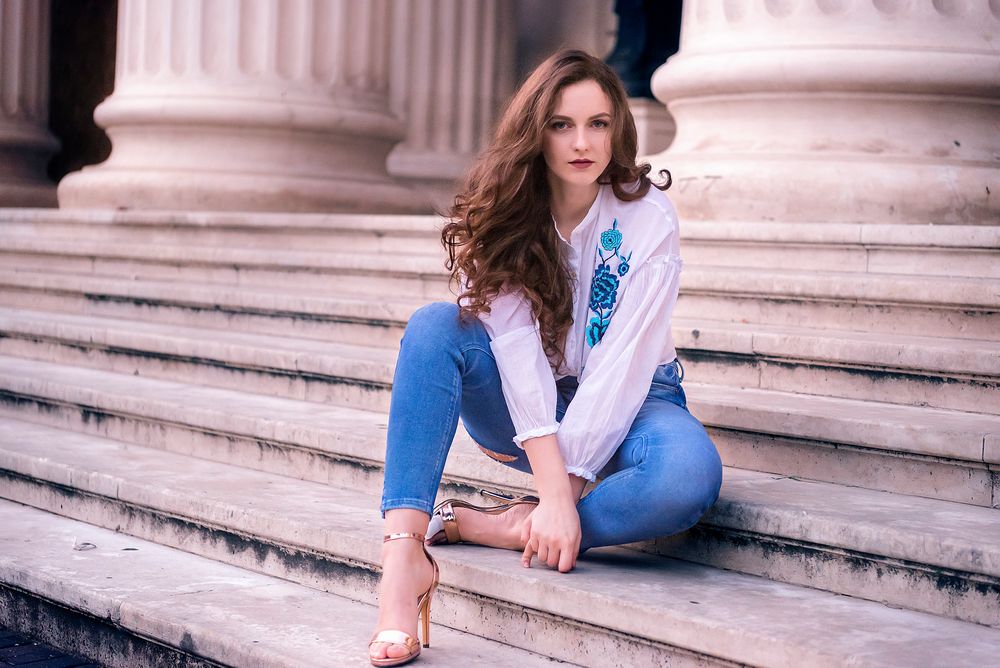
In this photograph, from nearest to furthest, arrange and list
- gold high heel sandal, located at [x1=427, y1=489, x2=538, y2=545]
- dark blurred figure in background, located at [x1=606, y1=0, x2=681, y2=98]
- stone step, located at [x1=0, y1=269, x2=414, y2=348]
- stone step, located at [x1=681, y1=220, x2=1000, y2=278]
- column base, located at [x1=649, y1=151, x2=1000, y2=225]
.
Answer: gold high heel sandal, located at [x1=427, y1=489, x2=538, y2=545] → stone step, located at [x1=681, y1=220, x2=1000, y2=278] → column base, located at [x1=649, y1=151, x2=1000, y2=225] → stone step, located at [x1=0, y1=269, x2=414, y2=348] → dark blurred figure in background, located at [x1=606, y1=0, x2=681, y2=98]

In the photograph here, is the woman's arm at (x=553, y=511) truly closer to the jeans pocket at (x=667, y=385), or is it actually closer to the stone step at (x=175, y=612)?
the stone step at (x=175, y=612)

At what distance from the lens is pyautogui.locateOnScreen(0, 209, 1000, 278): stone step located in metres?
4.17

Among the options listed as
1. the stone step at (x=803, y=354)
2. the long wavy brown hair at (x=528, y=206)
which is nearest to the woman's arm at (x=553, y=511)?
the long wavy brown hair at (x=528, y=206)

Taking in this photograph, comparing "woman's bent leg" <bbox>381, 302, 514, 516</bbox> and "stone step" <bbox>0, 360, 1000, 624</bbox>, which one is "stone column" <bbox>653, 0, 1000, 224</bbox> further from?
"woman's bent leg" <bbox>381, 302, 514, 516</bbox>

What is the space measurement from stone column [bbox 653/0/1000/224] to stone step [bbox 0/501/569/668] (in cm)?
260

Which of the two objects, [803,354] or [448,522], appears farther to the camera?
[803,354]

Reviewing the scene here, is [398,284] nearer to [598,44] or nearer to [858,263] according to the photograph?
[858,263]

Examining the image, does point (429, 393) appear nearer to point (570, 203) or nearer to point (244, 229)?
point (570, 203)

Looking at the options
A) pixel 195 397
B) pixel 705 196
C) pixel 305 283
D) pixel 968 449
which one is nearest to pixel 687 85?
pixel 705 196

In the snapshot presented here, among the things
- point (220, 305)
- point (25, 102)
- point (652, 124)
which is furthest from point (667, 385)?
point (25, 102)

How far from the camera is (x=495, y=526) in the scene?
308 cm

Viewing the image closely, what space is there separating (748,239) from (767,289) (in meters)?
0.50

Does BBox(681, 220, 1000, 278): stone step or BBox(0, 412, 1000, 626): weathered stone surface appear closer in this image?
BBox(0, 412, 1000, 626): weathered stone surface

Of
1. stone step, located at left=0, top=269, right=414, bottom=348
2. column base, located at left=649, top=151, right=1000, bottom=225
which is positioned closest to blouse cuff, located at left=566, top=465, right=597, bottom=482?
stone step, located at left=0, top=269, right=414, bottom=348
